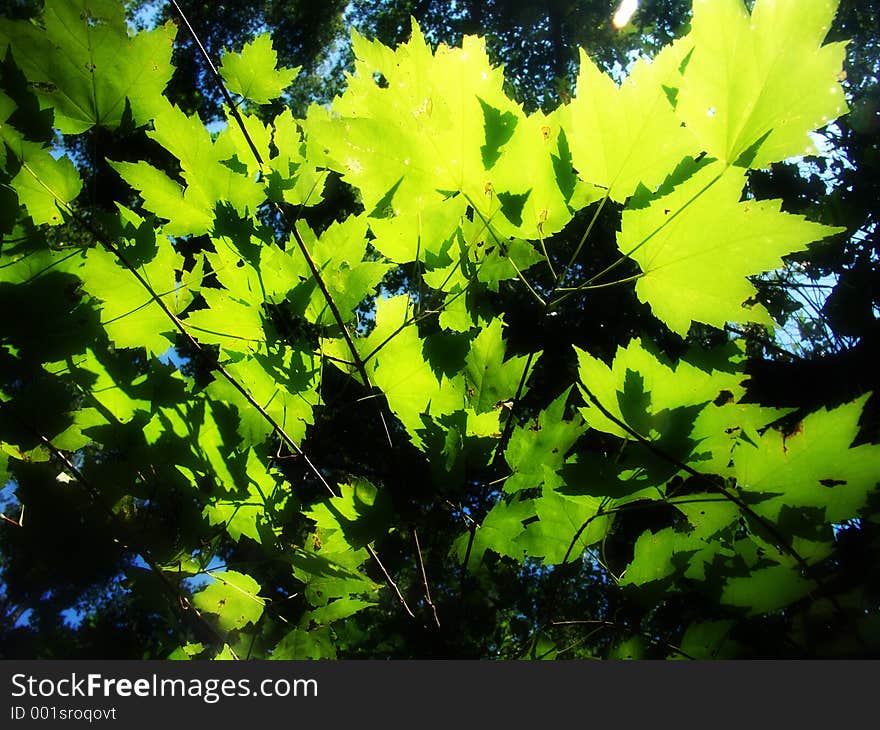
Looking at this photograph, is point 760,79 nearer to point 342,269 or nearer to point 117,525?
point 342,269

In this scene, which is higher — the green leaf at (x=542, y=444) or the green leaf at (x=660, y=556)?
the green leaf at (x=542, y=444)

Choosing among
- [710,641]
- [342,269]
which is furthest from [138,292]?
[710,641]

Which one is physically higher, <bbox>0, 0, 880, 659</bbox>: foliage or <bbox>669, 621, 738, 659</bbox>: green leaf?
<bbox>0, 0, 880, 659</bbox>: foliage

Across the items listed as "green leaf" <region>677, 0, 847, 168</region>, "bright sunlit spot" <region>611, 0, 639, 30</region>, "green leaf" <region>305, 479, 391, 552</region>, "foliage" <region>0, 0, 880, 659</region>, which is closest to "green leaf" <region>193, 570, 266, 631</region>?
"foliage" <region>0, 0, 880, 659</region>

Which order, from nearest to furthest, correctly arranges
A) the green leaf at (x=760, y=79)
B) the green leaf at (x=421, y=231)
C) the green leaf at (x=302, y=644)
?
the green leaf at (x=760, y=79) → the green leaf at (x=421, y=231) → the green leaf at (x=302, y=644)

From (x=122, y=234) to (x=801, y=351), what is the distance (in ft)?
12.3

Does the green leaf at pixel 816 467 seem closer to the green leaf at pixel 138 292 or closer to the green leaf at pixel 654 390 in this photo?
the green leaf at pixel 654 390

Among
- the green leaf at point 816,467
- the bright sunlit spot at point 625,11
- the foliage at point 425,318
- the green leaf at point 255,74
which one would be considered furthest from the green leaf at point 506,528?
the bright sunlit spot at point 625,11

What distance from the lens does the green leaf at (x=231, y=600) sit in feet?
2.06

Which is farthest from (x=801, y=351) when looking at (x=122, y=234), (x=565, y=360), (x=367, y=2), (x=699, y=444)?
(x=367, y=2)

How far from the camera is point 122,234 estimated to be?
491 millimetres

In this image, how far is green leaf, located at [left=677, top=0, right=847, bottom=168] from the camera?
31 cm

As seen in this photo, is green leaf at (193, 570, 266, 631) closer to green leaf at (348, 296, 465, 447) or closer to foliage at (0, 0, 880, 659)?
foliage at (0, 0, 880, 659)

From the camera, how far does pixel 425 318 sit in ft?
1.73
